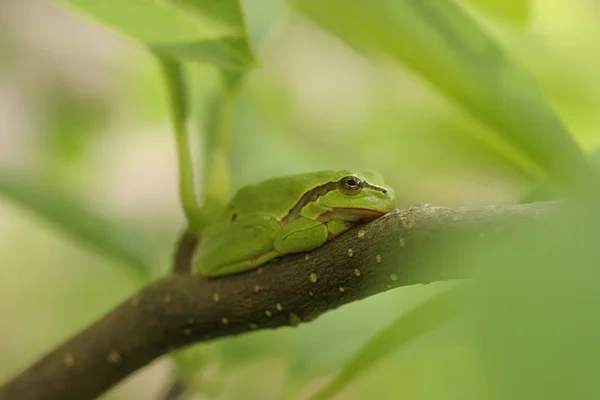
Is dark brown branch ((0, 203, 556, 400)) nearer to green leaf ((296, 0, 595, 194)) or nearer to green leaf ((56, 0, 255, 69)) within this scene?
green leaf ((296, 0, 595, 194))

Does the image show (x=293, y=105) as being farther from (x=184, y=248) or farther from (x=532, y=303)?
(x=532, y=303)

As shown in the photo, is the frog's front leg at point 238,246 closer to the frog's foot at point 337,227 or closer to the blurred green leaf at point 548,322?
the frog's foot at point 337,227

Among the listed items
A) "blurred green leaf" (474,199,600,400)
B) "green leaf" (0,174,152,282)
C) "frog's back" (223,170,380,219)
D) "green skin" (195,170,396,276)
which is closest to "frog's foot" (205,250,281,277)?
"green skin" (195,170,396,276)

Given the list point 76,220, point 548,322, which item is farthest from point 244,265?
point 548,322

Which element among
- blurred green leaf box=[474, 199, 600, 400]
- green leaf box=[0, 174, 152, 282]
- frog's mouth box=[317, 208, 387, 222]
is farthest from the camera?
green leaf box=[0, 174, 152, 282]

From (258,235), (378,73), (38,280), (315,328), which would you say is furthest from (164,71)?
(38,280)

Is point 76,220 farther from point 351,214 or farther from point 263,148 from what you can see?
point 351,214
